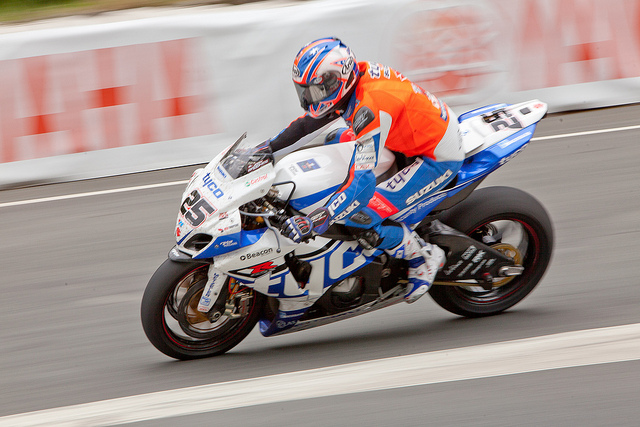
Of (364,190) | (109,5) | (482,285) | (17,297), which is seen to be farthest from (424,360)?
(109,5)

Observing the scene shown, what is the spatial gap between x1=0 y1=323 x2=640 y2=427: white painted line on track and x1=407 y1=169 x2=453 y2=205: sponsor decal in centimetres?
82

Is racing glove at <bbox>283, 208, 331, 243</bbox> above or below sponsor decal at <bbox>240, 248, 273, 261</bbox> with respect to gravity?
above

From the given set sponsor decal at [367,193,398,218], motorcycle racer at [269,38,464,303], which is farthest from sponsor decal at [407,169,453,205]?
sponsor decal at [367,193,398,218]

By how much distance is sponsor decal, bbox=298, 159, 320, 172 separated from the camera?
4151 millimetres

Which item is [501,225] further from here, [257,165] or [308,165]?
Result: [257,165]

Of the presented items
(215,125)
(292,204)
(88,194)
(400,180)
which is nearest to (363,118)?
(400,180)

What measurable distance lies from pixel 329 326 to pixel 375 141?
4.81 ft

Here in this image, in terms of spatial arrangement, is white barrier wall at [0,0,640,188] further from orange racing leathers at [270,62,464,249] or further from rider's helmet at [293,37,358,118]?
rider's helmet at [293,37,358,118]

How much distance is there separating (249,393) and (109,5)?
227 inches

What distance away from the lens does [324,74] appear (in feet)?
12.3

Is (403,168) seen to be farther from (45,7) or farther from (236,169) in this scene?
(45,7)

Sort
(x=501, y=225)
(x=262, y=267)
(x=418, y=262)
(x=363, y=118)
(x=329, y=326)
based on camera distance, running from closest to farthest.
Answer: (x=363, y=118)
(x=262, y=267)
(x=418, y=262)
(x=501, y=225)
(x=329, y=326)

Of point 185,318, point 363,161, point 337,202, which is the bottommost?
point 185,318

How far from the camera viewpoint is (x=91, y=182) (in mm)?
7426
